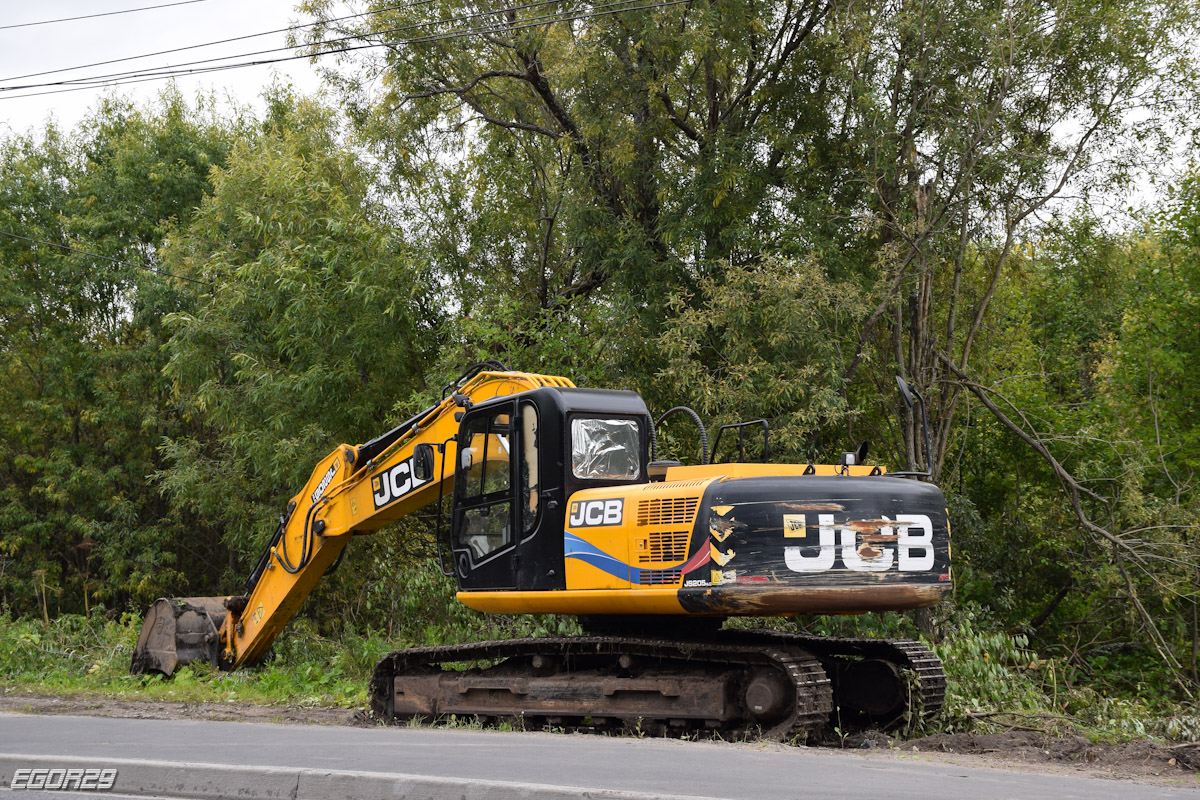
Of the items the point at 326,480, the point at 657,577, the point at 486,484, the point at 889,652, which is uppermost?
the point at 326,480

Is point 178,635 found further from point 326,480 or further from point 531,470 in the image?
point 531,470

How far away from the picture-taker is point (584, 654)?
8875mm

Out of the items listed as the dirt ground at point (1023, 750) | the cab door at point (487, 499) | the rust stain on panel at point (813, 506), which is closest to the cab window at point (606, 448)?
the cab door at point (487, 499)

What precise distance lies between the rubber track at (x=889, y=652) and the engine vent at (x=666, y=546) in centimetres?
122

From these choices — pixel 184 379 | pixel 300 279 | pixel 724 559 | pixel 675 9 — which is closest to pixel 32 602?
pixel 184 379

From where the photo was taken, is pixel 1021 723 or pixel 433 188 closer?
pixel 1021 723

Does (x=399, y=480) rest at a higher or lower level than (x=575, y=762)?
higher

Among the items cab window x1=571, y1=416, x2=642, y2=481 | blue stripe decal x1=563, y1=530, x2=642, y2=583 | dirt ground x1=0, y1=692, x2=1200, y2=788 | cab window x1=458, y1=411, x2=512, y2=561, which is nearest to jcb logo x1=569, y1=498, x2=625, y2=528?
blue stripe decal x1=563, y1=530, x2=642, y2=583

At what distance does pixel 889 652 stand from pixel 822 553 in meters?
1.71

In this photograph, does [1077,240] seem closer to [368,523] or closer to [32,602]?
[368,523]

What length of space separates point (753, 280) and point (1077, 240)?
5529 mm

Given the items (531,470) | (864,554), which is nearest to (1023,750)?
(864,554)

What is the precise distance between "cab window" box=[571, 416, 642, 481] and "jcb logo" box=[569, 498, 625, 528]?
38cm

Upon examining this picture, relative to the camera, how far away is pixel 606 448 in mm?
8766
